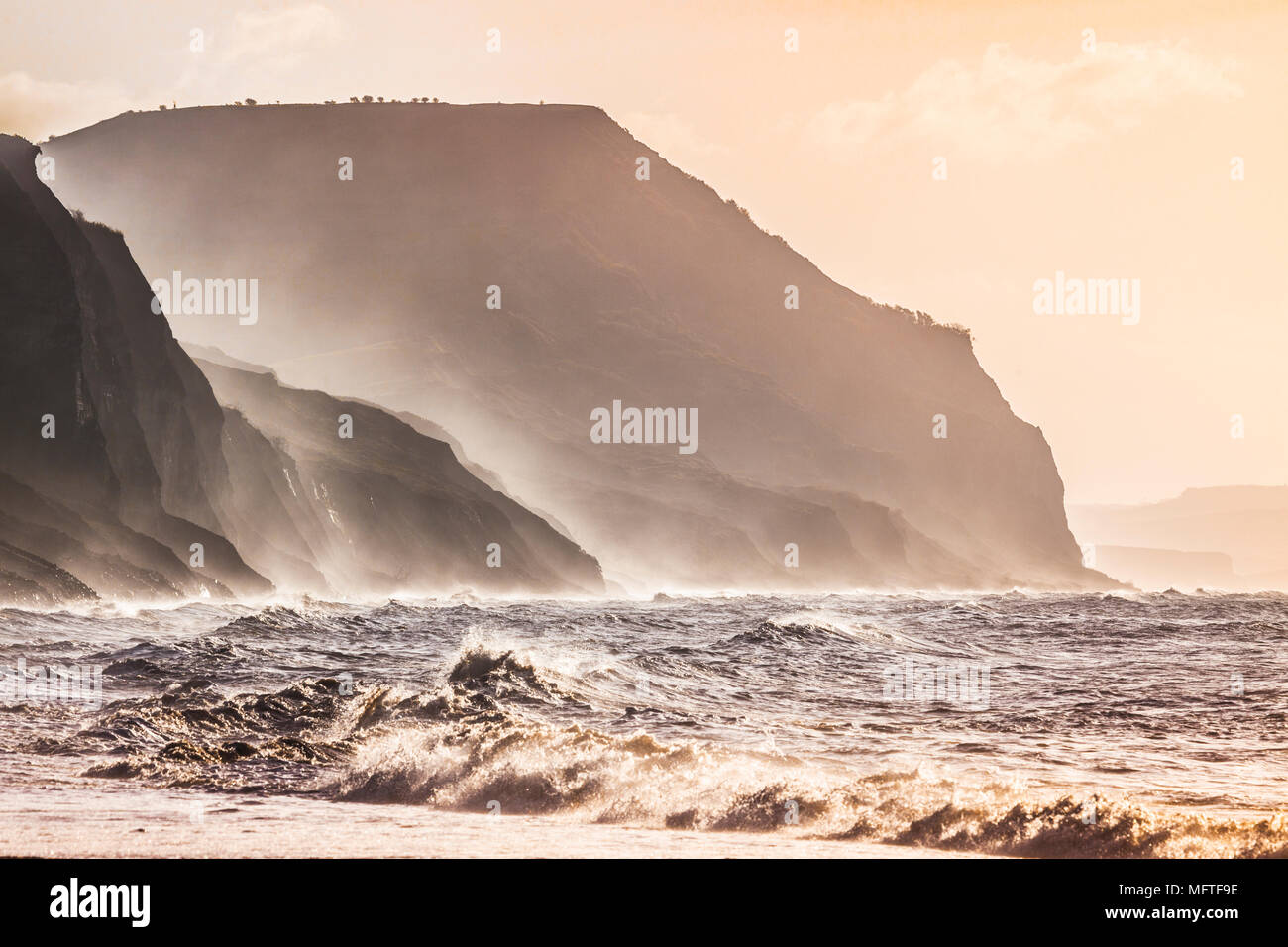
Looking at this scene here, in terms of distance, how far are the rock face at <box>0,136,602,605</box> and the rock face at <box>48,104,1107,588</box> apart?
46109 millimetres

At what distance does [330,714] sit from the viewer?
13672mm

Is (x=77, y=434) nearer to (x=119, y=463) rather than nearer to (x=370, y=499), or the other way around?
(x=119, y=463)

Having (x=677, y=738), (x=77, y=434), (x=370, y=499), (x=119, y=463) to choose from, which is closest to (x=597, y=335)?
(x=370, y=499)

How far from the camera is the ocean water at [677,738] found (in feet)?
30.3

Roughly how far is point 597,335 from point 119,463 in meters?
92.2

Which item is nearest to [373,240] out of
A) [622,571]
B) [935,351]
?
[622,571]

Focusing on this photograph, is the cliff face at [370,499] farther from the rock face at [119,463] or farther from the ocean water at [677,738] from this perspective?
the ocean water at [677,738]

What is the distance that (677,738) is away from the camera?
516 inches

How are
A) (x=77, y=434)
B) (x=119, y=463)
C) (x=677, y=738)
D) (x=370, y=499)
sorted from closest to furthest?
1. (x=677, y=738)
2. (x=77, y=434)
3. (x=119, y=463)
4. (x=370, y=499)

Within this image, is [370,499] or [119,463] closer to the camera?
[119,463]

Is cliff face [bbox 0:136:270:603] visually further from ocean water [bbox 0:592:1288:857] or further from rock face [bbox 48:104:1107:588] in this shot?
rock face [bbox 48:104:1107:588]

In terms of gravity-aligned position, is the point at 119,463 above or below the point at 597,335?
below

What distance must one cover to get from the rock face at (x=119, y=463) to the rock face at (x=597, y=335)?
46109mm

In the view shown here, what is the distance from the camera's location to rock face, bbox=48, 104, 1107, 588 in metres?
107
